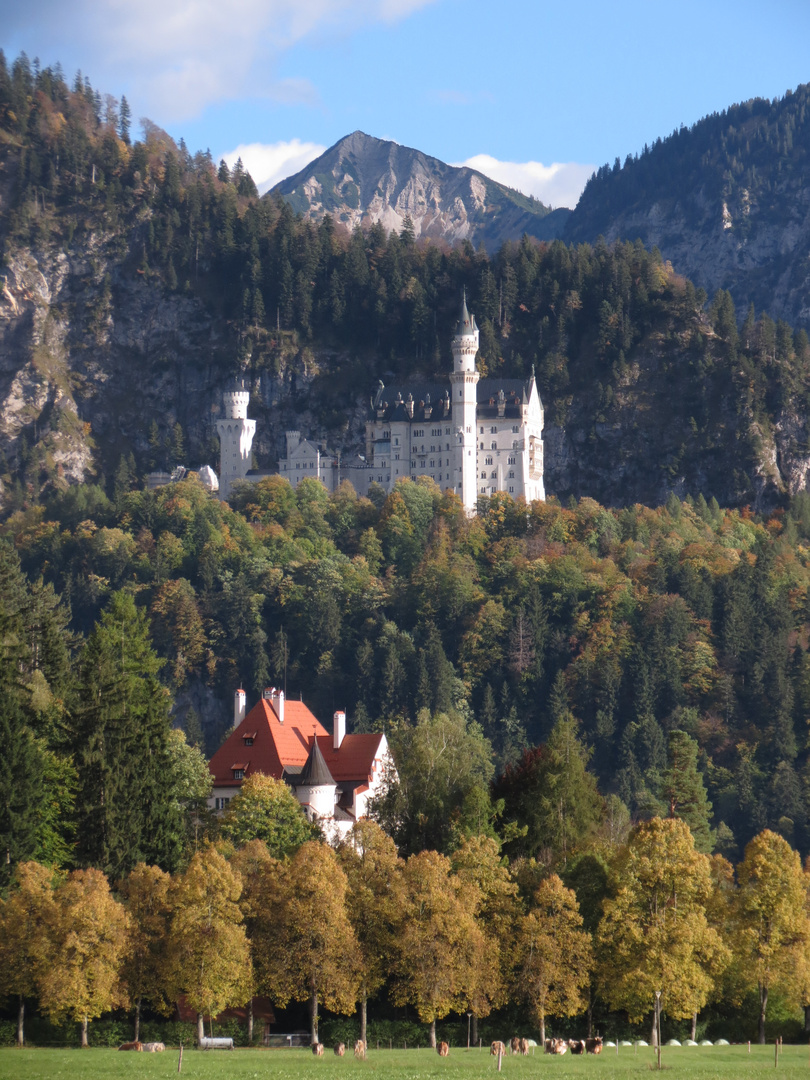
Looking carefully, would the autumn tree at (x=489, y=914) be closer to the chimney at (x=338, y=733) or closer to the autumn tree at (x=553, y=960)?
the autumn tree at (x=553, y=960)

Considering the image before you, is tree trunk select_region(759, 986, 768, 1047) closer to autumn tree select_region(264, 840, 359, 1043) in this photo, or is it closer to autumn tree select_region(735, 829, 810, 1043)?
autumn tree select_region(735, 829, 810, 1043)

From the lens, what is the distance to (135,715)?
77.6 metres

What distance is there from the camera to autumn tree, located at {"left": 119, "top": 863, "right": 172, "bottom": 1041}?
2576 inches

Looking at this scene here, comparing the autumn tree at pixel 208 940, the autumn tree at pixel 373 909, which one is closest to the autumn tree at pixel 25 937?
the autumn tree at pixel 208 940

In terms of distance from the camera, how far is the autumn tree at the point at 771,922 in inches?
2601

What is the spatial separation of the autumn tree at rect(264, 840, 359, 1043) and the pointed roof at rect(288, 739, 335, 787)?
25018 millimetres

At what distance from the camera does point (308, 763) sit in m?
94.3

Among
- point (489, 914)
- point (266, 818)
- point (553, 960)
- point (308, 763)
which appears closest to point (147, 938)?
point (489, 914)

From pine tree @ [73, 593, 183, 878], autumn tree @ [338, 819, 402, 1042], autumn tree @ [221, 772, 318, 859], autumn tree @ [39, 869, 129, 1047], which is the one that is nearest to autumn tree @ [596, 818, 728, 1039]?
autumn tree @ [338, 819, 402, 1042]

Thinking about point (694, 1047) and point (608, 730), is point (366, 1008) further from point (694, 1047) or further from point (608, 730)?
point (608, 730)

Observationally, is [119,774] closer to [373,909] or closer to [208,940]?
[208,940]

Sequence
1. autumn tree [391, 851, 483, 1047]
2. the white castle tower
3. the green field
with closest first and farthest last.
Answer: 1. the green field
2. autumn tree [391, 851, 483, 1047]
3. the white castle tower

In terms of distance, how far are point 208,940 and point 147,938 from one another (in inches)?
92.4

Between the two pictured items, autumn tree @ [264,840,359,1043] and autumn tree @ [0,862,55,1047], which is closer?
autumn tree @ [0,862,55,1047]
